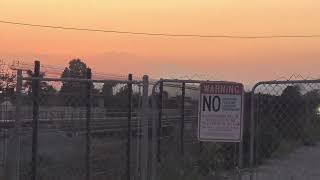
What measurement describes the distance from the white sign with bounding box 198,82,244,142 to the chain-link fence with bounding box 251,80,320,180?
34cm

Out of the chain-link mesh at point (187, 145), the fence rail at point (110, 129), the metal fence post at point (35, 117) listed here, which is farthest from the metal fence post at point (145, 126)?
the chain-link mesh at point (187, 145)

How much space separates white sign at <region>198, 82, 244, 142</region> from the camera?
8.68 m

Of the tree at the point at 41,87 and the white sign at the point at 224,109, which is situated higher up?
the tree at the point at 41,87

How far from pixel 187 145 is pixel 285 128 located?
9.00 ft

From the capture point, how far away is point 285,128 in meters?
13.2

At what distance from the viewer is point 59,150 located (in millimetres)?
12211

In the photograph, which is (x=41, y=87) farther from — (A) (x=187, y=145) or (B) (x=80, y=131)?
(A) (x=187, y=145)

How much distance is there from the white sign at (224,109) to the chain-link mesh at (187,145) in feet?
12.4

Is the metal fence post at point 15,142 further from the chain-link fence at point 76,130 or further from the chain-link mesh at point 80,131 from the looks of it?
the chain-link mesh at point 80,131

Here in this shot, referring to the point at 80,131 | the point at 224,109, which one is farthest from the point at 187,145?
the point at 224,109

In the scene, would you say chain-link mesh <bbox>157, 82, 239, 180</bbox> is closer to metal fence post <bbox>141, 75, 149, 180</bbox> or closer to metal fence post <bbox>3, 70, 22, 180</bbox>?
metal fence post <bbox>141, 75, 149, 180</bbox>

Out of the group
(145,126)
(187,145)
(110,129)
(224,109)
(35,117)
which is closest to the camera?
(224,109)

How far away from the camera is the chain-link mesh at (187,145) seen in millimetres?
13163

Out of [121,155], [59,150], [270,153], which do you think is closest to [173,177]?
[121,155]
